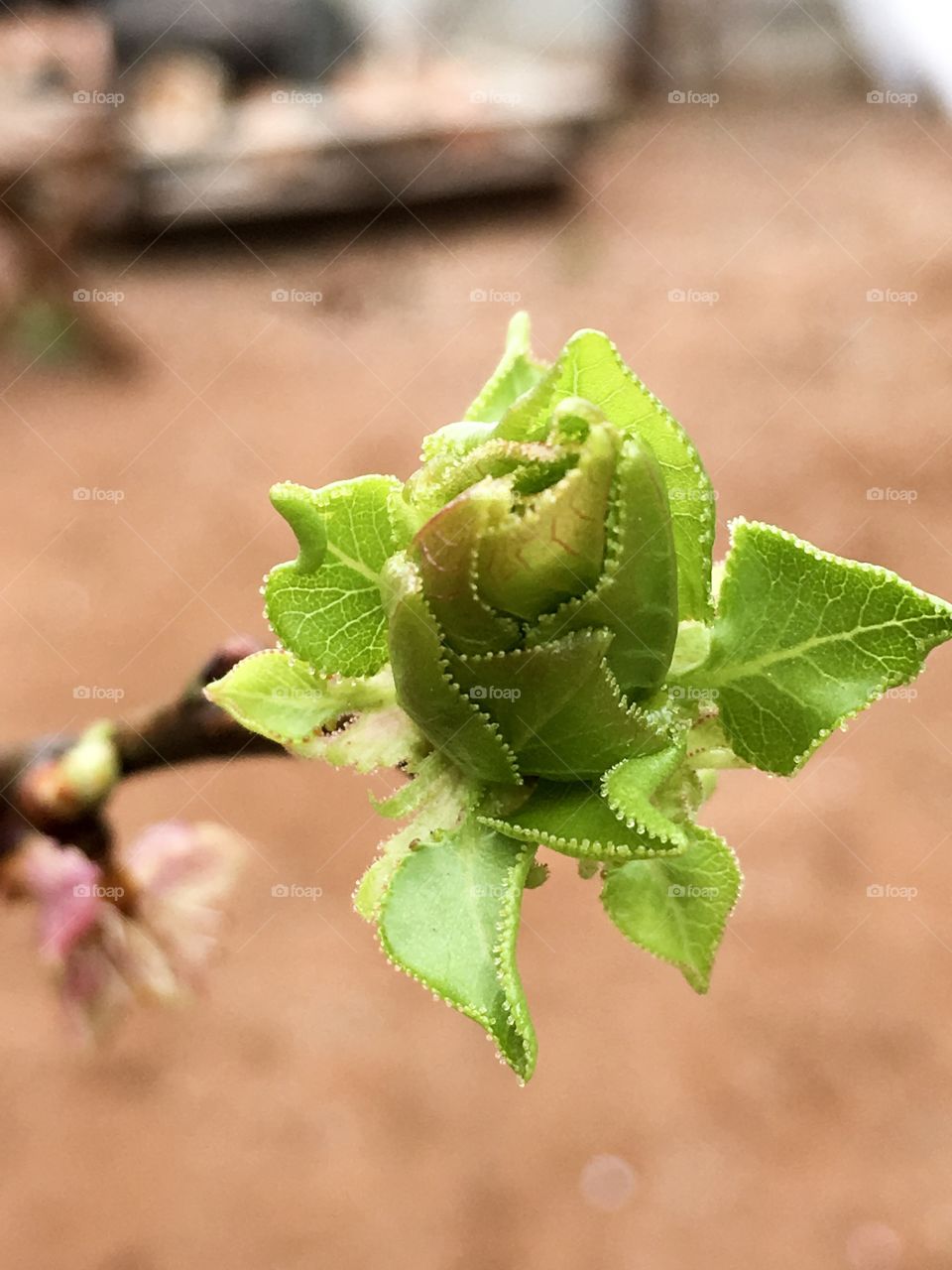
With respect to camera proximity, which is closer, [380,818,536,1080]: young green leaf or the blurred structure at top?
[380,818,536,1080]: young green leaf

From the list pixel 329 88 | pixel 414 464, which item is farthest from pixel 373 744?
pixel 329 88

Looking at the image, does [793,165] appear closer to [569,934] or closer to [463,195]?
[463,195]

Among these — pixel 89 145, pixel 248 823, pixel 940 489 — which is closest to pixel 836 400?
pixel 940 489

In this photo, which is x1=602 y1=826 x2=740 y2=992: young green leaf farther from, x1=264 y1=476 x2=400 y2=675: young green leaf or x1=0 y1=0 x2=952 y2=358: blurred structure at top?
x1=0 y1=0 x2=952 y2=358: blurred structure at top

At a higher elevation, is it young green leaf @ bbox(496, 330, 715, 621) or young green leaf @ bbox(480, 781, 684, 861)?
young green leaf @ bbox(496, 330, 715, 621)

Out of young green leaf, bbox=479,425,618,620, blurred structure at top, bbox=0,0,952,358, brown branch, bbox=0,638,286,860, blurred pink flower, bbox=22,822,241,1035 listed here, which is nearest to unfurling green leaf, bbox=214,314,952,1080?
young green leaf, bbox=479,425,618,620

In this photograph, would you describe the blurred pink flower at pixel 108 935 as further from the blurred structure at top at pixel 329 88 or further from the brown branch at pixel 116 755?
the blurred structure at top at pixel 329 88

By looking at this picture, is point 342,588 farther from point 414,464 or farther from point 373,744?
point 414,464

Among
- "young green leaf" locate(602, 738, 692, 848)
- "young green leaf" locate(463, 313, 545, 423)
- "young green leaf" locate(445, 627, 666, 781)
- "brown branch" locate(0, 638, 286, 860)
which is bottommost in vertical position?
"brown branch" locate(0, 638, 286, 860)
